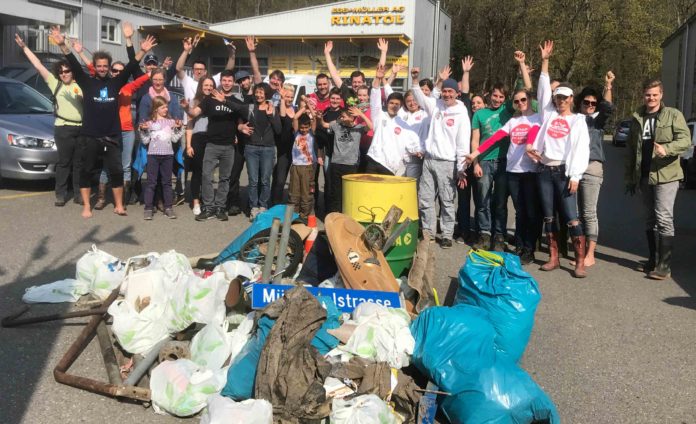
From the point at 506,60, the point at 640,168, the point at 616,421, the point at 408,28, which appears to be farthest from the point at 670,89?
the point at 616,421

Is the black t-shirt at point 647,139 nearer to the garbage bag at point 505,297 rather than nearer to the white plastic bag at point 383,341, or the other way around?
the garbage bag at point 505,297

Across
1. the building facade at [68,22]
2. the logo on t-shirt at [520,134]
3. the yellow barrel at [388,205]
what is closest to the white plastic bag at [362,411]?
the yellow barrel at [388,205]

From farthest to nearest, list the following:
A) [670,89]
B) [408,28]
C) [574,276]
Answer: [408,28], [670,89], [574,276]

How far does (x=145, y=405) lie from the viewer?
3.95 m

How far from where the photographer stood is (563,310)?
594 centimetres

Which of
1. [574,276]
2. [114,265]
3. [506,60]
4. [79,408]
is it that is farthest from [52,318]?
[506,60]

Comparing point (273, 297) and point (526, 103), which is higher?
point (526, 103)

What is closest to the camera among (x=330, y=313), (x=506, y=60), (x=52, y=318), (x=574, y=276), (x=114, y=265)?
(x=330, y=313)

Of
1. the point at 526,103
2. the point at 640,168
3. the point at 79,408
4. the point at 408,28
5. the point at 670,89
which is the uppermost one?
the point at 408,28

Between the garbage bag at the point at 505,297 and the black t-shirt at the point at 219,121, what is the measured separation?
469cm

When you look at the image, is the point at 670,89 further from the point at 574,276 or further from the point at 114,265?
the point at 114,265

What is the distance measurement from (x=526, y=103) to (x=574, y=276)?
6.34ft

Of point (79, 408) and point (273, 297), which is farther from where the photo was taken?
point (273, 297)

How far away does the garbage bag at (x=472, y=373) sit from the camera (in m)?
3.73
